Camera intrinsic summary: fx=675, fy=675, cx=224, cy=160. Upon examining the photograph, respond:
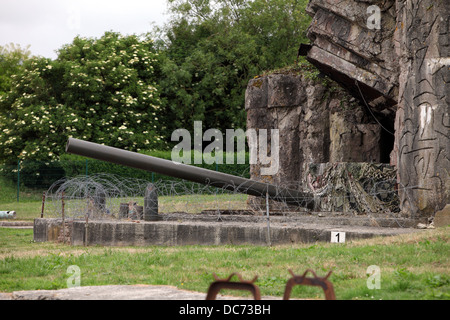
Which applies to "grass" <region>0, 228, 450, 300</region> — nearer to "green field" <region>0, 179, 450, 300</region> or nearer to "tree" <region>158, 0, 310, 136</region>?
"green field" <region>0, 179, 450, 300</region>

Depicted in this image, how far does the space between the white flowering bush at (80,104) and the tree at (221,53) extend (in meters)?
1.64

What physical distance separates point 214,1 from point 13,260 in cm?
3287

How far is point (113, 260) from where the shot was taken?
1012 cm

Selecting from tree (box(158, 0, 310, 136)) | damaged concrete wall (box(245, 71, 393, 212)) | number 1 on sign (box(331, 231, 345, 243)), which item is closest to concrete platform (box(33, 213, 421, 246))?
number 1 on sign (box(331, 231, 345, 243))

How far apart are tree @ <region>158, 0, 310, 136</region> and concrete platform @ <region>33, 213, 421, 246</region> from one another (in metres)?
22.0

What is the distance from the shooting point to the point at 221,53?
3712 cm

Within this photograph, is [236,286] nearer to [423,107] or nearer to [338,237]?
[338,237]

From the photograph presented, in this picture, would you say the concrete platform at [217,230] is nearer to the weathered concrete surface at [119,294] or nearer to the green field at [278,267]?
the green field at [278,267]

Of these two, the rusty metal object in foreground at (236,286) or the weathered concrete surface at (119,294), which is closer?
the rusty metal object in foreground at (236,286)

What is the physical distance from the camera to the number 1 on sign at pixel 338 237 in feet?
37.5

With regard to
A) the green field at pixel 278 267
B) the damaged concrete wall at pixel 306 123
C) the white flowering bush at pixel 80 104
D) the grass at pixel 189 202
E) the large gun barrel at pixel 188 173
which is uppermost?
the white flowering bush at pixel 80 104

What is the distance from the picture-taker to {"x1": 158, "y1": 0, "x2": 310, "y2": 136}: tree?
36.4m

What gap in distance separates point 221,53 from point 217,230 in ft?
83.6

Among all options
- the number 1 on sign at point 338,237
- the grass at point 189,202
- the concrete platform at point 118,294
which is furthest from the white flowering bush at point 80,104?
the concrete platform at point 118,294
